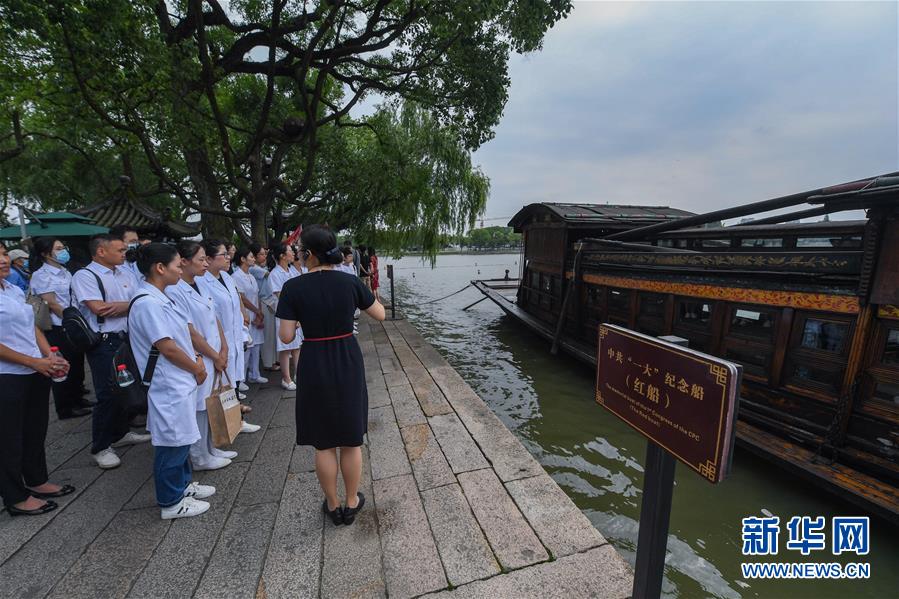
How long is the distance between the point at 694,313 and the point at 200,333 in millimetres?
6653

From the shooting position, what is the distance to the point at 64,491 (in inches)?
113

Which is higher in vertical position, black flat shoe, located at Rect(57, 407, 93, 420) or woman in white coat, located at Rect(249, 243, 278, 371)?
woman in white coat, located at Rect(249, 243, 278, 371)

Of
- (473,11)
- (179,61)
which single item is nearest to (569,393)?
(473,11)

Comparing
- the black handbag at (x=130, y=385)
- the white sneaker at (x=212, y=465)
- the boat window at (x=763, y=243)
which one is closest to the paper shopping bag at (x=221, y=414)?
the white sneaker at (x=212, y=465)

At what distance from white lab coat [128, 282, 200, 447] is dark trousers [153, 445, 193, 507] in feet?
0.37

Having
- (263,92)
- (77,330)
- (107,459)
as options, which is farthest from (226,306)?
(263,92)

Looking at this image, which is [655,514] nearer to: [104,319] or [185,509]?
[185,509]

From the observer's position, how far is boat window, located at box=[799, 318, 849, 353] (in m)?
3.98

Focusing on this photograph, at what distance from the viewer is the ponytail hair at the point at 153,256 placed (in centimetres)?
253

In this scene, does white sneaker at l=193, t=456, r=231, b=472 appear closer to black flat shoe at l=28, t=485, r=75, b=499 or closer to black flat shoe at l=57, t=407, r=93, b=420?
black flat shoe at l=28, t=485, r=75, b=499

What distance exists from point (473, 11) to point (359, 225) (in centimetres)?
1061

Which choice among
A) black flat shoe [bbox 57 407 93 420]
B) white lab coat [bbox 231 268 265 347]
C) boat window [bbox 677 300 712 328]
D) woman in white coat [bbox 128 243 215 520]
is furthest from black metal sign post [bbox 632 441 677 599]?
black flat shoe [bbox 57 407 93 420]

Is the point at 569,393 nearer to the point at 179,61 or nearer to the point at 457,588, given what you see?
the point at 457,588

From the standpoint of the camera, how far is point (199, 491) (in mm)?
2883
